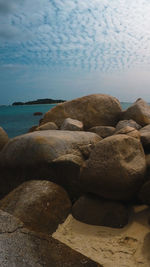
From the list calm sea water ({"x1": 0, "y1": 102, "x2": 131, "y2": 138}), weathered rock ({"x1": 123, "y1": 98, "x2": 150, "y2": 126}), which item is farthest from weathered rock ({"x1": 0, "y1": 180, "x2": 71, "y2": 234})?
calm sea water ({"x1": 0, "y1": 102, "x2": 131, "y2": 138})

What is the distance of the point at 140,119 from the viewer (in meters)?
6.95

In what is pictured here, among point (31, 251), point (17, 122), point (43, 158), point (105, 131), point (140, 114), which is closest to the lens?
point (31, 251)

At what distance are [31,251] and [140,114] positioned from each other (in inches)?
201

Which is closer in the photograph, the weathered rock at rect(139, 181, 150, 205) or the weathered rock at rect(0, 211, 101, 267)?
the weathered rock at rect(0, 211, 101, 267)

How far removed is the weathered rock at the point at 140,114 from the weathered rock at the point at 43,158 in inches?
81.4

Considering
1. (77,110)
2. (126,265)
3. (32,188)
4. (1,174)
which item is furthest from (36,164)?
(77,110)

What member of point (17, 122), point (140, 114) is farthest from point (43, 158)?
point (17, 122)

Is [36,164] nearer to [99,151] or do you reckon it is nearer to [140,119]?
[99,151]

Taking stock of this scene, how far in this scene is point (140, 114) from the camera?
6.99m

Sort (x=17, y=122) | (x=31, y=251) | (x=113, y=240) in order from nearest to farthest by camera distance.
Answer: (x=31, y=251), (x=113, y=240), (x=17, y=122)

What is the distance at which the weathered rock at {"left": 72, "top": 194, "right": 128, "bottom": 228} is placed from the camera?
4.07 metres

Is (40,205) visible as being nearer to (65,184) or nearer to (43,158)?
(65,184)

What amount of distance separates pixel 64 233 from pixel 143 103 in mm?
4966

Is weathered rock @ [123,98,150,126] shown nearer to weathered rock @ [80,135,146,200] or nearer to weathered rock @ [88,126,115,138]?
weathered rock @ [88,126,115,138]
